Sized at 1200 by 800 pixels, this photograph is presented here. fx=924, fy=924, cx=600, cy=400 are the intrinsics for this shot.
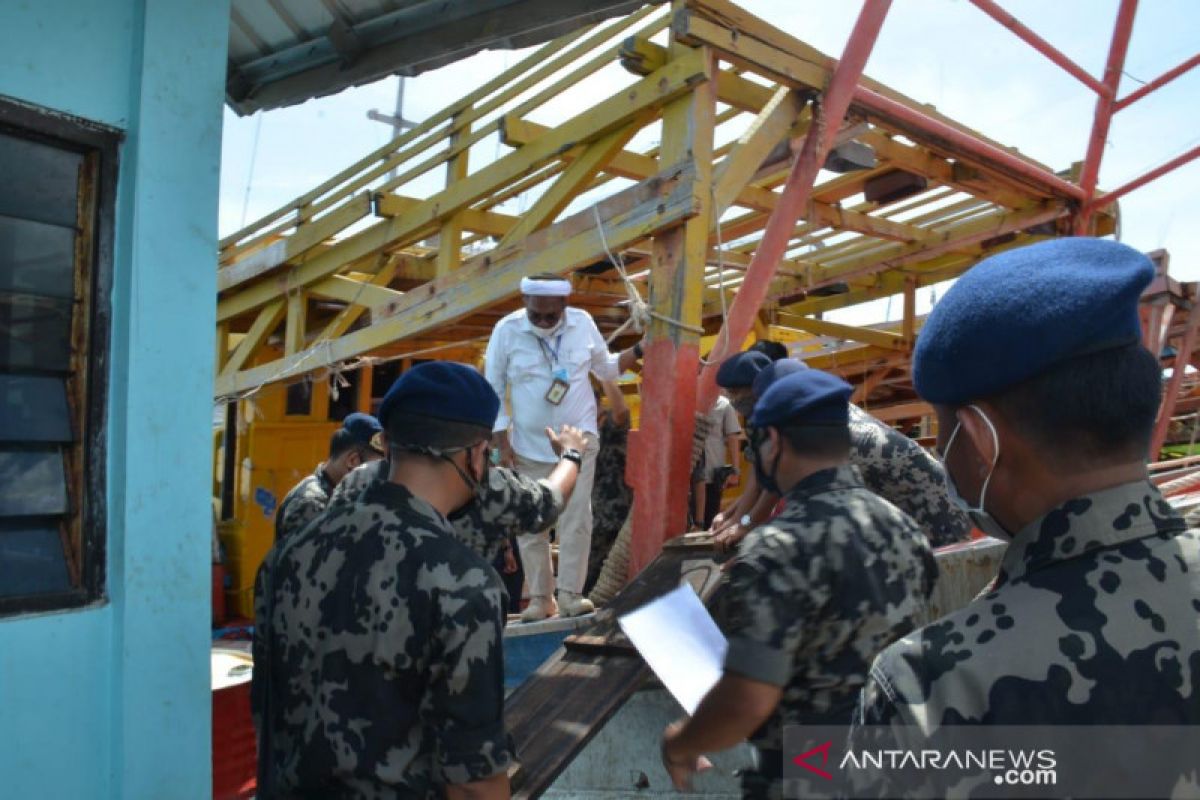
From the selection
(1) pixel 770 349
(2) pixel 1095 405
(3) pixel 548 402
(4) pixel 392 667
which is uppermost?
(1) pixel 770 349

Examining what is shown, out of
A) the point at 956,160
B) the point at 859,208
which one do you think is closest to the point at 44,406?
the point at 956,160

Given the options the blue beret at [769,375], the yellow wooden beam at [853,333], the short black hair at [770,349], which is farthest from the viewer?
the yellow wooden beam at [853,333]

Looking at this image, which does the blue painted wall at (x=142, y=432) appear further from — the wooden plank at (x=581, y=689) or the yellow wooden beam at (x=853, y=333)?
the yellow wooden beam at (x=853, y=333)

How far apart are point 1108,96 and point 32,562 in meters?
6.49

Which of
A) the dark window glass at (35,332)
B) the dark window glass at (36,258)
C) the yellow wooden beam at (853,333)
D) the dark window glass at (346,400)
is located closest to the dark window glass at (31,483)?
the dark window glass at (35,332)

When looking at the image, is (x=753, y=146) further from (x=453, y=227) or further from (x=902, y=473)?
(x=453, y=227)

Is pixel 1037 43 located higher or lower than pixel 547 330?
higher

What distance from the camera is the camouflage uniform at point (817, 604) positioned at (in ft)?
6.76

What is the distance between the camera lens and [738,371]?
4125 millimetres

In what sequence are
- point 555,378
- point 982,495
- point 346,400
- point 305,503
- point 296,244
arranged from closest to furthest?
point 982,495 → point 555,378 → point 305,503 → point 296,244 → point 346,400

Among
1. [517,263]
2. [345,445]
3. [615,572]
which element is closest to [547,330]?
[517,263]

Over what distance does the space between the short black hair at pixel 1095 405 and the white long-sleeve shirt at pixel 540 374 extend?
3.51 metres
